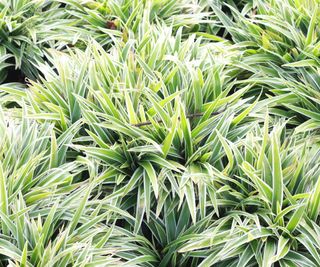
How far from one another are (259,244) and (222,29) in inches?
65.0

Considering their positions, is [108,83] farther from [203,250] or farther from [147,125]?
[203,250]

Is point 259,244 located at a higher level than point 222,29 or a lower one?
lower

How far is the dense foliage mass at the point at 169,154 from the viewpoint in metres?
1.72

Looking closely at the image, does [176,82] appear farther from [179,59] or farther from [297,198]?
[297,198]

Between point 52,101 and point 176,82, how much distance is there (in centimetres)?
57

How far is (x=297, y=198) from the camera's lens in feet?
5.84

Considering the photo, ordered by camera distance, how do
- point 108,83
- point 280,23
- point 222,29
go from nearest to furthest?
point 108,83 < point 280,23 < point 222,29

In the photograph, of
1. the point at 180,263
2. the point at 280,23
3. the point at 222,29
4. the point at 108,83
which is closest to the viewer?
the point at 180,263

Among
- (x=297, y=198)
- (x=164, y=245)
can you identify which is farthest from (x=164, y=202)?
(x=297, y=198)

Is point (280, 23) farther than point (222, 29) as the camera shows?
No

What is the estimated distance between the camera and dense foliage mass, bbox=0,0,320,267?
1.72 m

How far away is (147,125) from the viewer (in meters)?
1.99

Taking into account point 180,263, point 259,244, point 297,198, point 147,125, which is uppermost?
point 147,125

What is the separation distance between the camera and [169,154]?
197cm
